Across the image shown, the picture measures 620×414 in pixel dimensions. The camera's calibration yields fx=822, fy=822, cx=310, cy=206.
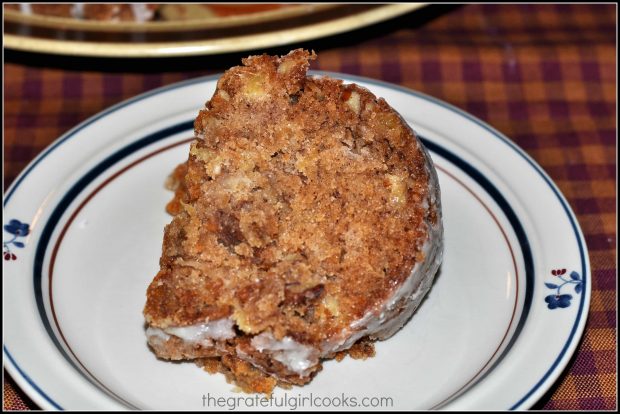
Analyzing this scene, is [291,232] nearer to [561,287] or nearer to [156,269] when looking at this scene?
[156,269]

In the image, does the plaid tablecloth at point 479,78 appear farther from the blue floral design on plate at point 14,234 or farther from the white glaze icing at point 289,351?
the white glaze icing at point 289,351

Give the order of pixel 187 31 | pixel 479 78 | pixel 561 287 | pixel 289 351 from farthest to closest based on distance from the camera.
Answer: pixel 479 78, pixel 187 31, pixel 561 287, pixel 289 351

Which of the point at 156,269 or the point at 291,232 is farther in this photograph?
the point at 156,269

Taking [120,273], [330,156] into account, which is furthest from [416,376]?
[120,273]

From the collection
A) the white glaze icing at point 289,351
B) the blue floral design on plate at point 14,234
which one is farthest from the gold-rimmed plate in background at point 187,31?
the white glaze icing at point 289,351

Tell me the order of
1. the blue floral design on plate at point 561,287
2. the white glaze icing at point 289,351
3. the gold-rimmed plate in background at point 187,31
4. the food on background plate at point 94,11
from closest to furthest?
the white glaze icing at point 289,351, the blue floral design on plate at point 561,287, the gold-rimmed plate in background at point 187,31, the food on background plate at point 94,11

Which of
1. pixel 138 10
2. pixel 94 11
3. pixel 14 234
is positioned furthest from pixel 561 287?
pixel 94 11
